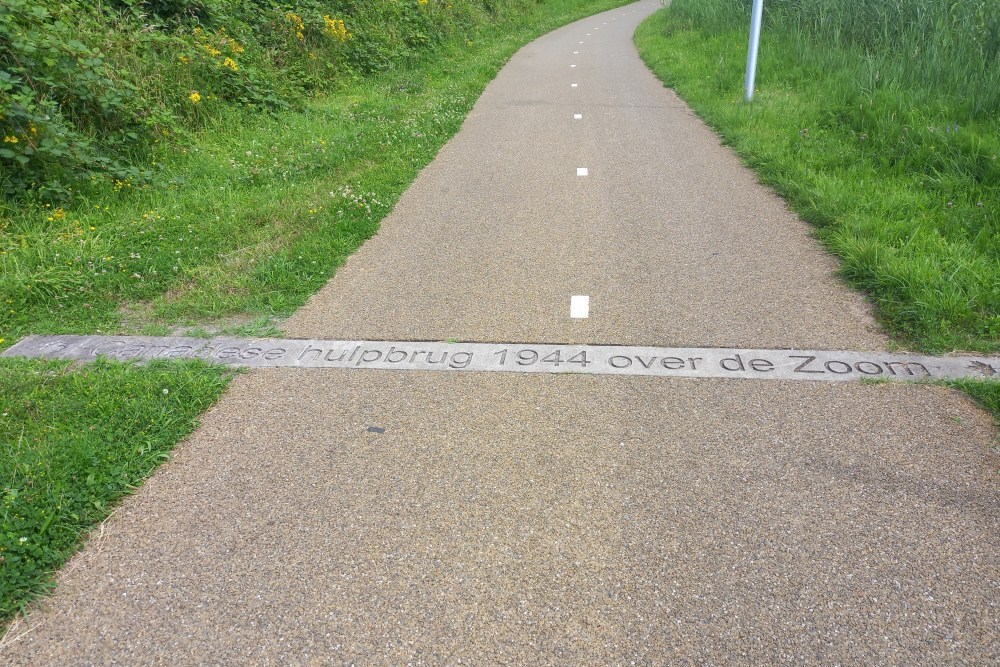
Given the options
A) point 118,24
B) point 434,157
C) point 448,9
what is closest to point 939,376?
point 434,157

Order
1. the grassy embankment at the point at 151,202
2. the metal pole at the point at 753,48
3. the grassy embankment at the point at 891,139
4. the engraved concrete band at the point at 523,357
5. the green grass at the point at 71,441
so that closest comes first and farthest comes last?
the green grass at the point at 71,441, the grassy embankment at the point at 151,202, the engraved concrete band at the point at 523,357, the grassy embankment at the point at 891,139, the metal pole at the point at 753,48

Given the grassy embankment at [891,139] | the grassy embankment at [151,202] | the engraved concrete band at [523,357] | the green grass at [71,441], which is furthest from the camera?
the grassy embankment at [891,139]

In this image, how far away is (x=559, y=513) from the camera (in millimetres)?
3092

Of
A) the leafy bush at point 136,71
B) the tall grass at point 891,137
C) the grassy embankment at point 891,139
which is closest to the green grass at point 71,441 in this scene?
the leafy bush at point 136,71

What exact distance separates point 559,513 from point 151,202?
5.84 metres

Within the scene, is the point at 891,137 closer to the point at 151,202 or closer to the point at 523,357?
the point at 523,357

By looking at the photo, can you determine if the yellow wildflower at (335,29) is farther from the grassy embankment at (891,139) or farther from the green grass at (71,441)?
the green grass at (71,441)

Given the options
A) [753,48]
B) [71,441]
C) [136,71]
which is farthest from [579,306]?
[753,48]

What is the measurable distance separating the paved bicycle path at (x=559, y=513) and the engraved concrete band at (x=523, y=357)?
13 centimetres

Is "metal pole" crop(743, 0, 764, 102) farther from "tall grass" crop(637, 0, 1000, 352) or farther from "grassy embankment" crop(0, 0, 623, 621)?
"grassy embankment" crop(0, 0, 623, 621)

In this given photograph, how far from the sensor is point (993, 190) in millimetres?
6578

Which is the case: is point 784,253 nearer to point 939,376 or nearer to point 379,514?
point 939,376

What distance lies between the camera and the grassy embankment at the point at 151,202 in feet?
11.4

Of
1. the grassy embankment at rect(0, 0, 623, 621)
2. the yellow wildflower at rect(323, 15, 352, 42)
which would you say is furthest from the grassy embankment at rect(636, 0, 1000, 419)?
the yellow wildflower at rect(323, 15, 352, 42)
